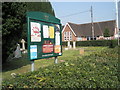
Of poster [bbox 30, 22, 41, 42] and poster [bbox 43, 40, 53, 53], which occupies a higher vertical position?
poster [bbox 30, 22, 41, 42]

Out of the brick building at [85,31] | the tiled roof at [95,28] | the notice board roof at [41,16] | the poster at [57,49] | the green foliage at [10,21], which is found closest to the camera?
the notice board roof at [41,16]

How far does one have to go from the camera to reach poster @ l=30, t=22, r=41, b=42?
4904mm

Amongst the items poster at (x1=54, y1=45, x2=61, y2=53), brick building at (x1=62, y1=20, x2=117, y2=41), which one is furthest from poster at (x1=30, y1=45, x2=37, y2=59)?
brick building at (x1=62, y1=20, x2=117, y2=41)

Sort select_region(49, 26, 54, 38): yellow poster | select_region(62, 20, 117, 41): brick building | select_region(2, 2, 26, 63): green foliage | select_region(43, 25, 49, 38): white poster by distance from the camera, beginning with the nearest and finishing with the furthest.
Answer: select_region(43, 25, 49, 38): white poster < select_region(49, 26, 54, 38): yellow poster < select_region(2, 2, 26, 63): green foliage < select_region(62, 20, 117, 41): brick building

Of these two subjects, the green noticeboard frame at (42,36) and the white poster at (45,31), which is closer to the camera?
the green noticeboard frame at (42,36)

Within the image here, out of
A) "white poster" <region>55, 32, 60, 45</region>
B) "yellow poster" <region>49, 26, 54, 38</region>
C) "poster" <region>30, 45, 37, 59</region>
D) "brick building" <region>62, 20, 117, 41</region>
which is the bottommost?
"poster" <region>30, 45, 37, 59</region>

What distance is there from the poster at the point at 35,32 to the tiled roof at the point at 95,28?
38495mm

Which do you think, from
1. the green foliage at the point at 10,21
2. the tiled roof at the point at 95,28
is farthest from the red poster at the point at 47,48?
the tiled roof at the point at 95,28

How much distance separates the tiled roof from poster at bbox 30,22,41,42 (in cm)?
3850

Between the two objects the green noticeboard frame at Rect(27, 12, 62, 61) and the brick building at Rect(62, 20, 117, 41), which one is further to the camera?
the brick building at Rect(62, 20, 117, 41)

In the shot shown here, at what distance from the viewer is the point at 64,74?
3277mm

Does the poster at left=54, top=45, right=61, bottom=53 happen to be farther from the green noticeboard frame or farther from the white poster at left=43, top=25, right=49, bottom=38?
the white poster at left=43, top=25, right=49, bottom=38

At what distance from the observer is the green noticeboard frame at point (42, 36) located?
4875 millimetres

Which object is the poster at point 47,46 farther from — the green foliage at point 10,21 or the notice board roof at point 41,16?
the green foliage at point 10,21
